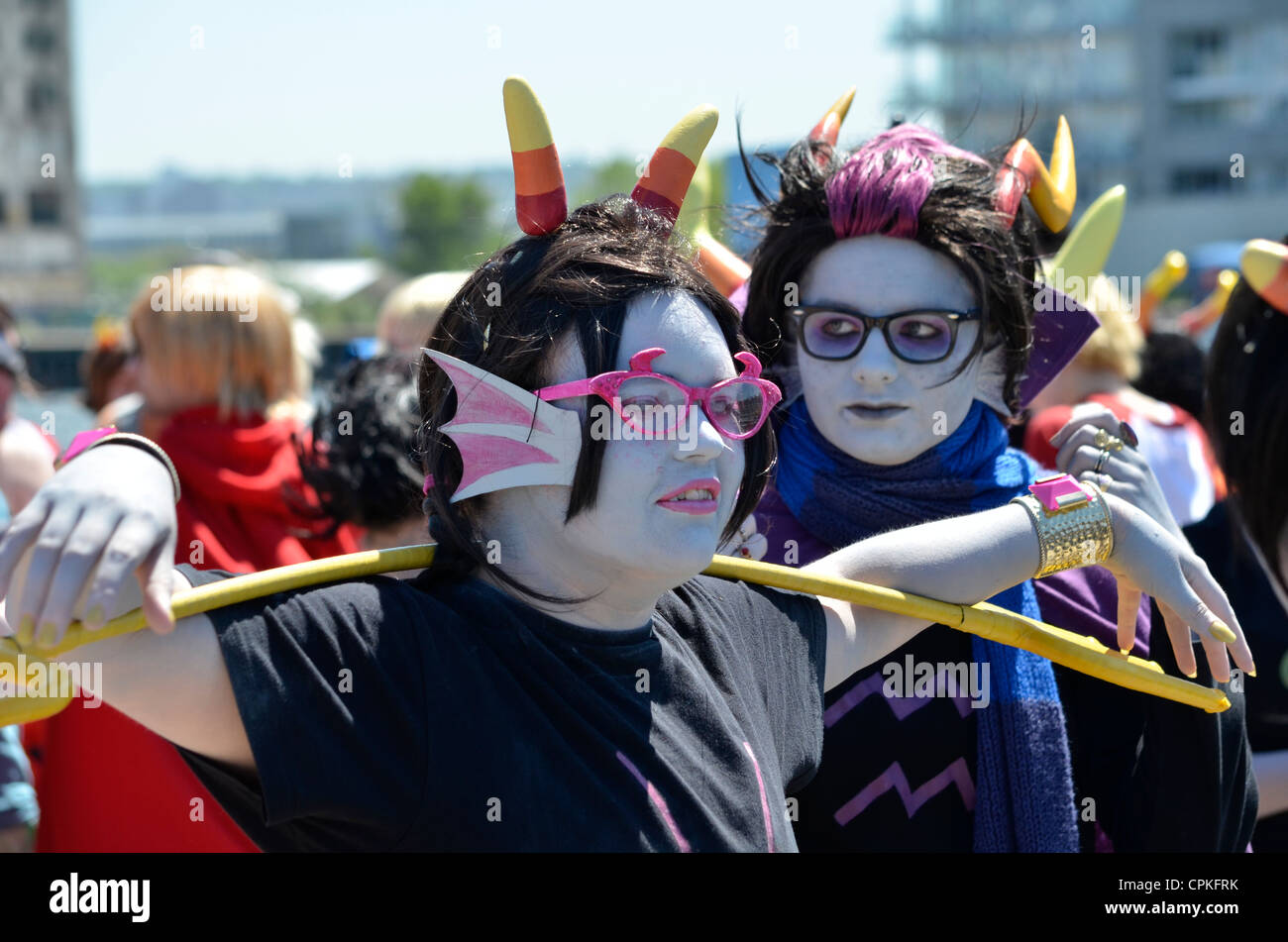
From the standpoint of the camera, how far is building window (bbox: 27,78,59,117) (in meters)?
62.9

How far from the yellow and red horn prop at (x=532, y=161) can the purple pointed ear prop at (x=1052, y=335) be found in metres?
1.01

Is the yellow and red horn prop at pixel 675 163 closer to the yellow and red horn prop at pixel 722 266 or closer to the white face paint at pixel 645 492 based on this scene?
the white face paint at pixel 645 492

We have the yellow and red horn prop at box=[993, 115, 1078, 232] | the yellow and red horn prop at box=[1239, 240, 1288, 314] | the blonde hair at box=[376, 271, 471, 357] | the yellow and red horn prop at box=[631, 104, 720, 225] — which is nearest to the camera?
the yellow and red horn prop at box=[631, 104, 720, 225]

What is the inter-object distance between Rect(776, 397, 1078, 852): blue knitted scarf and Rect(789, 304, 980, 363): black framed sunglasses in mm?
135

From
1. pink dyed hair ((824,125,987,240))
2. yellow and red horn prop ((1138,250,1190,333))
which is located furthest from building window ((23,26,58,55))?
pink dyed hair ((824,125,987,240))

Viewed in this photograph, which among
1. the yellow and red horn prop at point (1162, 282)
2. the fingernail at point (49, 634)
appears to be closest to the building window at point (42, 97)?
the yellow and red horn prop at point (1162, 282)

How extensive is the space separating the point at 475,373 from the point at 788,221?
35.0 inches

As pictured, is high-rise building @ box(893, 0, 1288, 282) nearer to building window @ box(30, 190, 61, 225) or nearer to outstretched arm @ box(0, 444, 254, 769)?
building window @ box(30, 190, 61, 225)

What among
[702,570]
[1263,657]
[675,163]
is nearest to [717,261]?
[675,163]

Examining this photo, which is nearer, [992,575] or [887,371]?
[992,575]

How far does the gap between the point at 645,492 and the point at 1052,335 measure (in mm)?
1133

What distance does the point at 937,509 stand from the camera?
207 cm

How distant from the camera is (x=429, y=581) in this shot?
1470mm

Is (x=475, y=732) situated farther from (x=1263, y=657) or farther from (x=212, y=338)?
(x=212, y=338)
